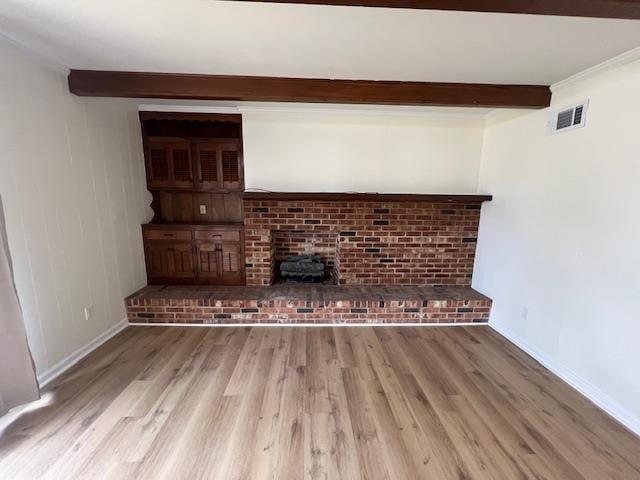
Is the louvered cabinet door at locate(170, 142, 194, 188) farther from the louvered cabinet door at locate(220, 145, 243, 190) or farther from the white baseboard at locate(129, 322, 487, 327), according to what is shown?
the white baseboard at locate(129, 322, 487, 327)

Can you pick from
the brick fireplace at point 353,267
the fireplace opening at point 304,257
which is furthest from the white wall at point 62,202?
the fireplace opening at point 304,257

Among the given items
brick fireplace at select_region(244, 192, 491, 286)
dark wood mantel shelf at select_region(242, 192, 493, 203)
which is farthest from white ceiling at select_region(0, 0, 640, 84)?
brick fireplace at select_region(244, 192, 491, 286)

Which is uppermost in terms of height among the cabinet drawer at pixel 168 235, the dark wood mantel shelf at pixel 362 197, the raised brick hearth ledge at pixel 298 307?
the dark wood mantel shelf at pixel 362 197

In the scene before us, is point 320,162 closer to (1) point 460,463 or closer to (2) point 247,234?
(2) point 247,234

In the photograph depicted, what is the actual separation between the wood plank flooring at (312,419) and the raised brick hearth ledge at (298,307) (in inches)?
17.5

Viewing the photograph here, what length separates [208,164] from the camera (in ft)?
11.1

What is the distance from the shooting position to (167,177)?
11.0 feet

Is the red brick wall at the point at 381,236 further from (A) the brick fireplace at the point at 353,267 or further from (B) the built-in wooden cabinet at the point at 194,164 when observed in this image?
(B) the built-in wooden cabinet at the point at 194,164

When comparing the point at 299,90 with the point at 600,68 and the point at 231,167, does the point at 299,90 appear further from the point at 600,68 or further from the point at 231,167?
the point at 600,68

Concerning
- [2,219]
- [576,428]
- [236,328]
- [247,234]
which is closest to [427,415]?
[576,428]

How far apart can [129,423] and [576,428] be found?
287cm

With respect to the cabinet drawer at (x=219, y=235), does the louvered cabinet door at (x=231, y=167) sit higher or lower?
higher

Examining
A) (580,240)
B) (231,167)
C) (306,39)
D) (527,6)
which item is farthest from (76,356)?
(580,240)

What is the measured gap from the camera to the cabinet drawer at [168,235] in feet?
10.8
